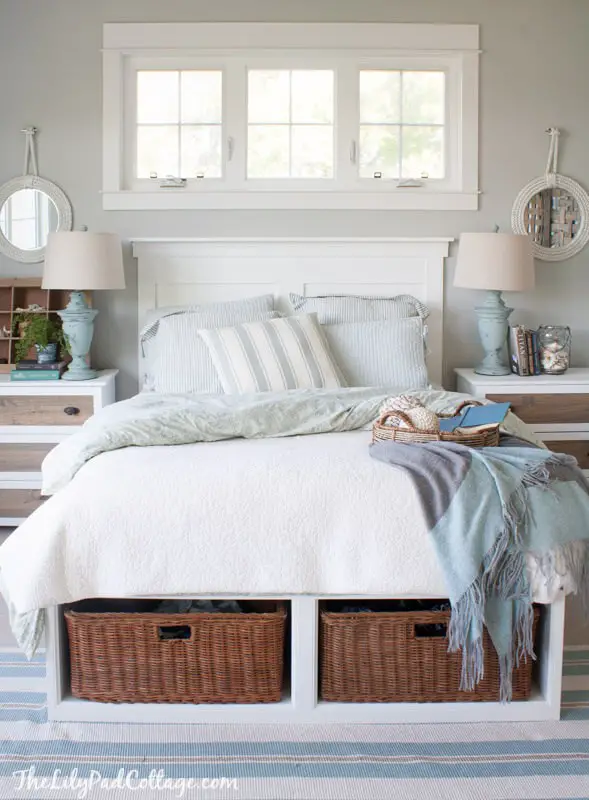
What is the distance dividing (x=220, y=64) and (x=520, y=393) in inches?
79.8

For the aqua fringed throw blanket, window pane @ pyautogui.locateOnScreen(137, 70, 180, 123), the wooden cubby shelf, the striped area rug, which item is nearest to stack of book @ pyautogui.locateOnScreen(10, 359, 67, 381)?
the wooden cubby shelf

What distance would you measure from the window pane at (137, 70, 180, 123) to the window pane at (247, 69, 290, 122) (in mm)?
347

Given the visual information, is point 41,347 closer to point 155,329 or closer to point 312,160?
point 155,329

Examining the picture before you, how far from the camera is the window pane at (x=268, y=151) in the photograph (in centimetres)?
463

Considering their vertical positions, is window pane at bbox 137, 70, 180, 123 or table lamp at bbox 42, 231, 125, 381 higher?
window pane at bbox 137, 70, 180, 123

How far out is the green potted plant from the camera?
434 centimetres

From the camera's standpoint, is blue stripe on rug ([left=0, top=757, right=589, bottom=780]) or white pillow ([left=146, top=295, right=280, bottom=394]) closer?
blue stripe on rug ([left=0, top=757, right=589, bottom=780])

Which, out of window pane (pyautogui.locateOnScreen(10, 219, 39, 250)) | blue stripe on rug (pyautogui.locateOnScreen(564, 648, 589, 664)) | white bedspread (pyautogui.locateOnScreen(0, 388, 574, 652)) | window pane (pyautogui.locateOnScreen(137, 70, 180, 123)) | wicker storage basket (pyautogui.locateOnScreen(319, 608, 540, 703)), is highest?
window pane (pyautogui.locateOnScreen(137, 70, 180, 123))

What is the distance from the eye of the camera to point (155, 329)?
172 inches

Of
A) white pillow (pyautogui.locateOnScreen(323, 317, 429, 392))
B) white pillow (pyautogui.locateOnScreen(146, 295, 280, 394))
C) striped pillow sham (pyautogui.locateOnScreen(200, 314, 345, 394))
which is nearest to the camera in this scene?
striped pillow sham (pyautogui.locateOnScreen(200, 314, 345, 394))

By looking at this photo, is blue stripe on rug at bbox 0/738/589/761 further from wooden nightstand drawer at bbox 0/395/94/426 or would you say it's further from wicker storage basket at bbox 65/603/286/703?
wooden nightstand drawer at bbox 0/395/94/426

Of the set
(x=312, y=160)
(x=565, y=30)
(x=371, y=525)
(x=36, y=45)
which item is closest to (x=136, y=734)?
(x=371, y=525)

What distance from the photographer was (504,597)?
8.21ft

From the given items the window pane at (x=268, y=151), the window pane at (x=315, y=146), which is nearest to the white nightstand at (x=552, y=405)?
the window pane at (x=315, y=146)
